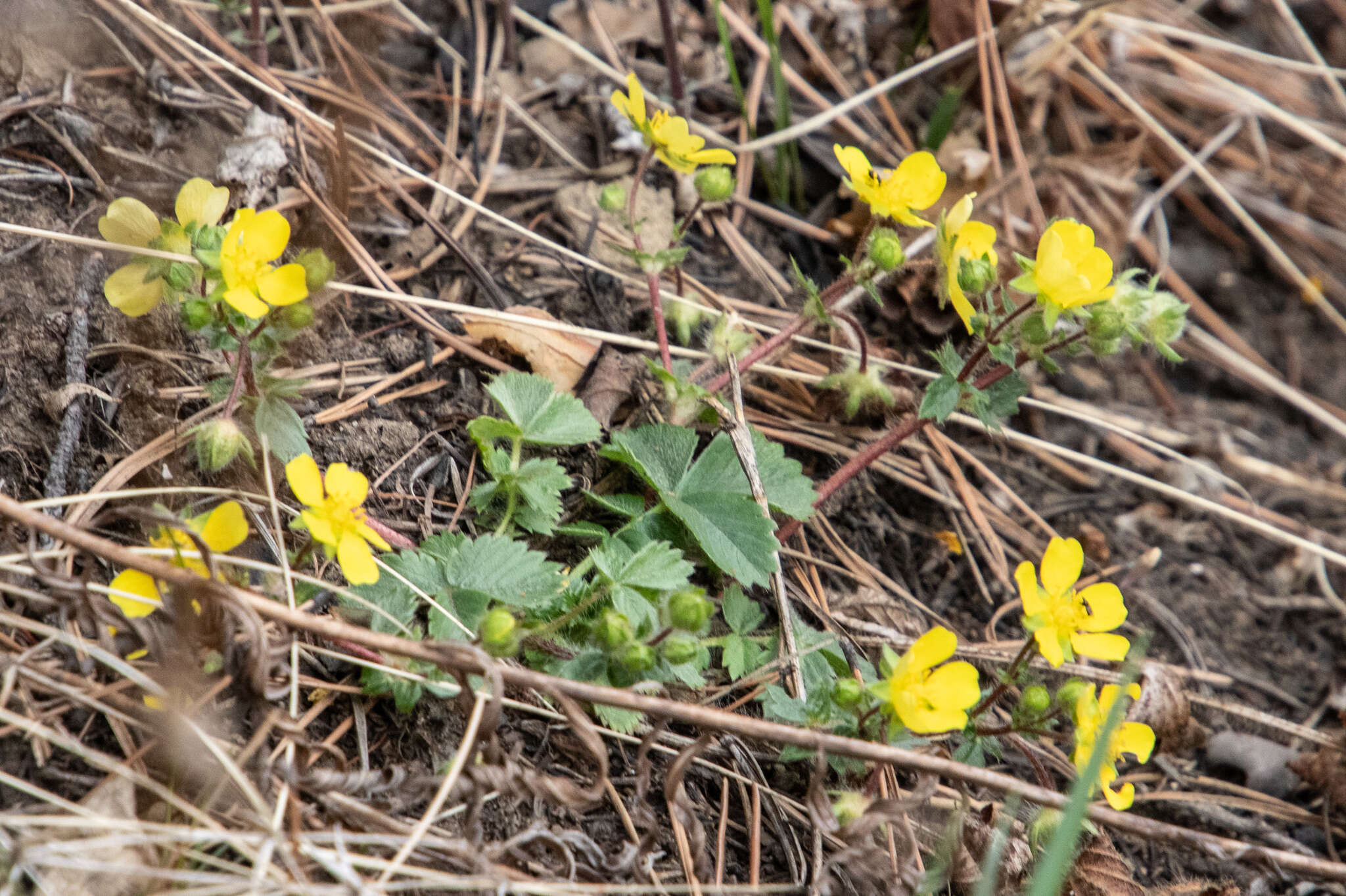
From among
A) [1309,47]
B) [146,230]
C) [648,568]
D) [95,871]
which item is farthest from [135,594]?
[1309,47]

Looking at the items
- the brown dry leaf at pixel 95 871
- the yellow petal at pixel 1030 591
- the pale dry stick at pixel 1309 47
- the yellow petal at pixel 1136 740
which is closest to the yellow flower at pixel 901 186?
the yellow petal at pixel 1030 591

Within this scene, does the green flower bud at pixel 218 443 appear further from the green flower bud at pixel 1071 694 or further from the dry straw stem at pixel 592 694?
the green flower bud at pixel 1071 694

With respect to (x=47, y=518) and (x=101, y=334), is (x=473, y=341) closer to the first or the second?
(x=101, y=334)

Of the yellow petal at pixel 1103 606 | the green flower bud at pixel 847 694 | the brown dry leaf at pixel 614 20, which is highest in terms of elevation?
the brown dry leaf at pixel 614 20

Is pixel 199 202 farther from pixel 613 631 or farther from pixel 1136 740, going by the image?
pixel 1136 740

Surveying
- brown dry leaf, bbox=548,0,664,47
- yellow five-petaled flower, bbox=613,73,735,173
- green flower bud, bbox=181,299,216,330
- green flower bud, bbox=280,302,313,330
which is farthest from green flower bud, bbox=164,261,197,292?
brown dry leaf, bbox=548,0,664,47
